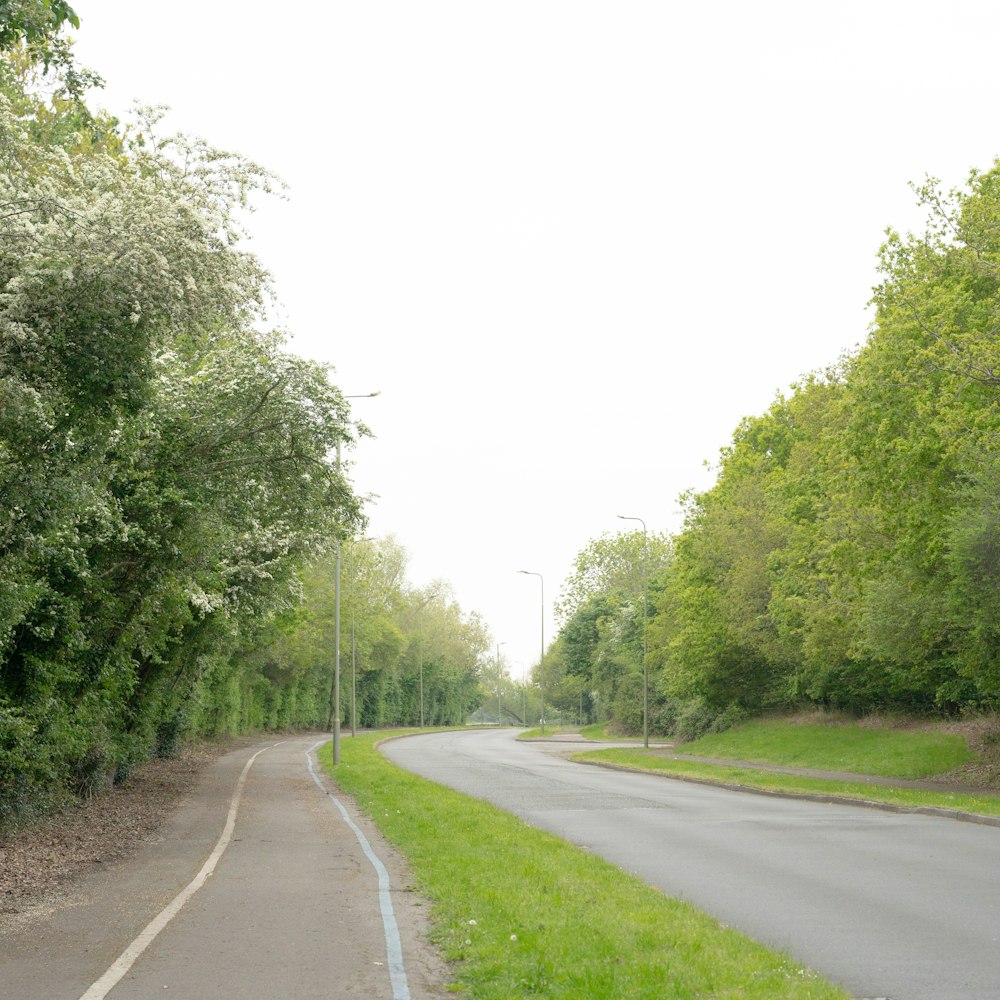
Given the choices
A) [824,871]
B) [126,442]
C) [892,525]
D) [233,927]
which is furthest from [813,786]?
[233,927]

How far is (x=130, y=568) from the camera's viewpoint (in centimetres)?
1789

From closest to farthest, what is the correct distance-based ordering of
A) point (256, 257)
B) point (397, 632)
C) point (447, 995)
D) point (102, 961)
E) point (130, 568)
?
1. point (447, 995)
2. point (102, 961)
3. point (256, 257)
4. point (130, 568)
5. point (397, 632)

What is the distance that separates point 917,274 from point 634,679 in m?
41.7

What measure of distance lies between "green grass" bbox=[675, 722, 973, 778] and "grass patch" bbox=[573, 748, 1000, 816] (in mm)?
2540

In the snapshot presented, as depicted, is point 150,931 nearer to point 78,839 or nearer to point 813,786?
point 78,839

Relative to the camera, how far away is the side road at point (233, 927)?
732 centimetres

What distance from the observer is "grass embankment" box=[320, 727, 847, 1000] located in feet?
22.5

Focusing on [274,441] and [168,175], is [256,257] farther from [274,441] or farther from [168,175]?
[274,441]

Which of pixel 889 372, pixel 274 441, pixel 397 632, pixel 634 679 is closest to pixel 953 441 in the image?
pixel 889 372

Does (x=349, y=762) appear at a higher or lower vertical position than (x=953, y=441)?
lower

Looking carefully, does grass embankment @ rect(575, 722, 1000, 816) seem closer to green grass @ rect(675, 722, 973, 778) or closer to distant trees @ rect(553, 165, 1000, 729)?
green grass @ rect(675, 722, 973, 778)

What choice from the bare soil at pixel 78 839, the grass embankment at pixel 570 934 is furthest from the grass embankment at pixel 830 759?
the bare soil at pixel 78 839

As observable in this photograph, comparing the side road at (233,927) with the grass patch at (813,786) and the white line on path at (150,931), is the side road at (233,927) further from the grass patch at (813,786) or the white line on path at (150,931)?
the grass patch at (813,786)

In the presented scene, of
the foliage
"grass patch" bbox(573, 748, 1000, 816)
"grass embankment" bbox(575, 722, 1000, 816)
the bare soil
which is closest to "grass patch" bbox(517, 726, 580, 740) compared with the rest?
"grass embankment" bbox(575, 722, 1000, 816)
